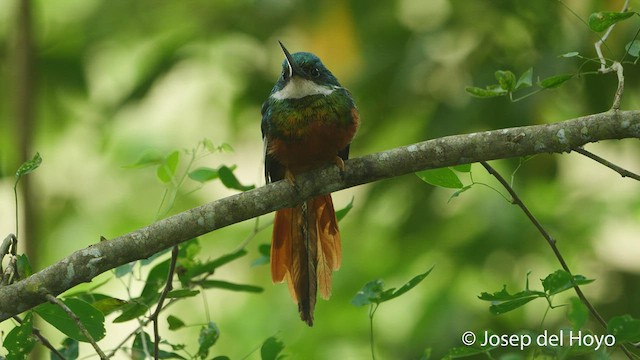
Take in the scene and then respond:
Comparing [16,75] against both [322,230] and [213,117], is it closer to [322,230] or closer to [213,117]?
[213,117]

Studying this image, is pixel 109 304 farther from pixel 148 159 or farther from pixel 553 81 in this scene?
pixel 553 81

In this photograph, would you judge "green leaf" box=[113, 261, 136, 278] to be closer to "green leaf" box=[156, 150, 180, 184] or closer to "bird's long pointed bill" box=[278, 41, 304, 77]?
"green leaf" box=[156, 150, 180, 184]

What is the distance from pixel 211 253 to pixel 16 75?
1.33 m

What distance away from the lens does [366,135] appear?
3791 millimetres

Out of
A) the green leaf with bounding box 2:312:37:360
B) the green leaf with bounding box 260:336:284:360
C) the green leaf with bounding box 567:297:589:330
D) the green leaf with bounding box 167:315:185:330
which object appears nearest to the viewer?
the green leaf with bounding box 567:297:589:330

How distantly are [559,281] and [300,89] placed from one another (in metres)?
1.27

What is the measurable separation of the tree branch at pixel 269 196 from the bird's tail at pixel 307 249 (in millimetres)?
561

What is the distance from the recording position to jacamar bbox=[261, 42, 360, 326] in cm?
264

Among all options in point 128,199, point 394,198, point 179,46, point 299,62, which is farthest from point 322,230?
point 128,199

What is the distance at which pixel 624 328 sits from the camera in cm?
163

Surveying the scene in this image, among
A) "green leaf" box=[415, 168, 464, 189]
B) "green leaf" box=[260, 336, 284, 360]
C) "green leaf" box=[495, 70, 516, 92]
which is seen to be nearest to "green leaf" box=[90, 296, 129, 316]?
"green leaf" box=[260, 336, 284, 360]

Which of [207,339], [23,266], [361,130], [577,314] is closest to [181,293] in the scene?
[207,339]

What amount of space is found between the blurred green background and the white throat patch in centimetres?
57

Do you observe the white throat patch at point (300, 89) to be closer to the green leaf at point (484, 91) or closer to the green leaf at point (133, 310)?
the green leaf at point (484, 91)
